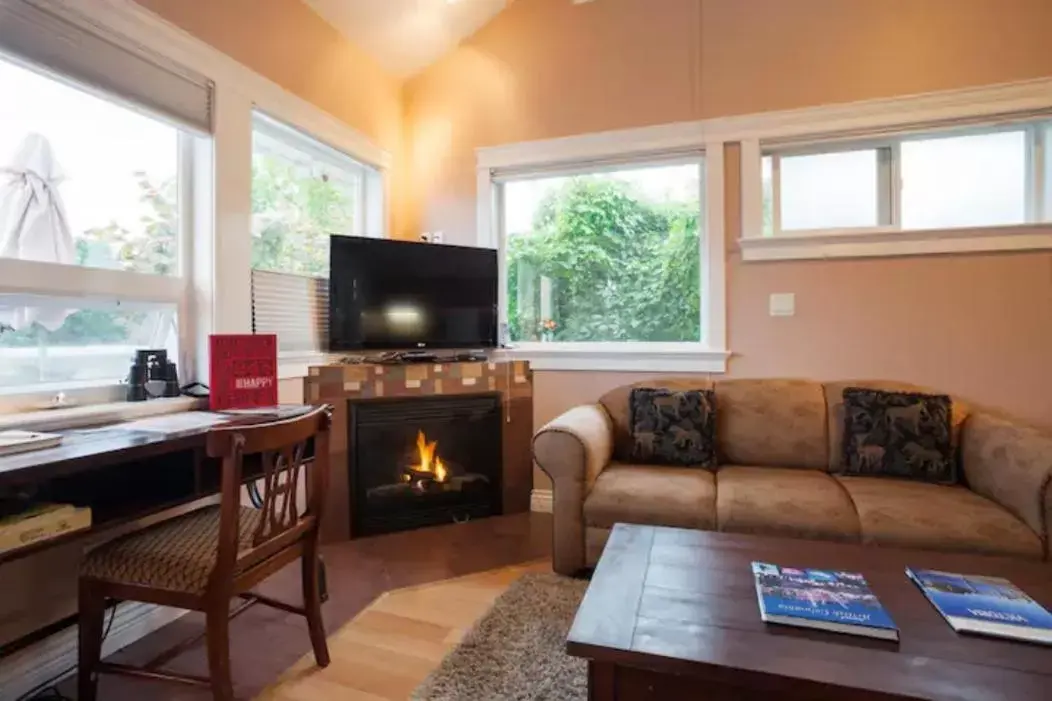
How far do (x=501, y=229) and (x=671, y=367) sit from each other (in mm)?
1386

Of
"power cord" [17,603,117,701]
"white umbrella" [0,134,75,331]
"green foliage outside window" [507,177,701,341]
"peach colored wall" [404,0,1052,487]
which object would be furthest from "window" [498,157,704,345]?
"power cord" [17,603,117,701]

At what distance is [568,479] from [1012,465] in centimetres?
166

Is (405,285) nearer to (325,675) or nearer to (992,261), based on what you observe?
(325,675)

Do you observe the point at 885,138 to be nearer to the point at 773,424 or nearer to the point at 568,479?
the point at 773,424

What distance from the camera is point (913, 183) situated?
2.88 metres

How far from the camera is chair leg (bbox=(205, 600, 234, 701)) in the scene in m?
1.44

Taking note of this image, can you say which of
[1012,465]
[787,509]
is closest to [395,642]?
[787,509]

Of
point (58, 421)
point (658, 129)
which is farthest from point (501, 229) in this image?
point (58, 421)

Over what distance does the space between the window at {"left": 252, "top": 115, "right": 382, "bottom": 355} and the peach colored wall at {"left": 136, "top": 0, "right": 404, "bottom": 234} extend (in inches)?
9.2

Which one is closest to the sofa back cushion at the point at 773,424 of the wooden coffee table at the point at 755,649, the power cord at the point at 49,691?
the wooden coffee table at the point at 755,649

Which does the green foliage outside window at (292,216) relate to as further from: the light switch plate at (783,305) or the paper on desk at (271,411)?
the light switch plate at (783,305)

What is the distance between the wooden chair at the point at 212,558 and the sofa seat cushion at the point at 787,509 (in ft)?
5.12

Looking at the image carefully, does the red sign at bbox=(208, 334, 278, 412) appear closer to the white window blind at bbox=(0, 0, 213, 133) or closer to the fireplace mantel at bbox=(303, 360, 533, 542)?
the fireplace mantel at bbox=(303, 360, 533, 542)

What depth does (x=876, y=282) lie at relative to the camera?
112 inches
